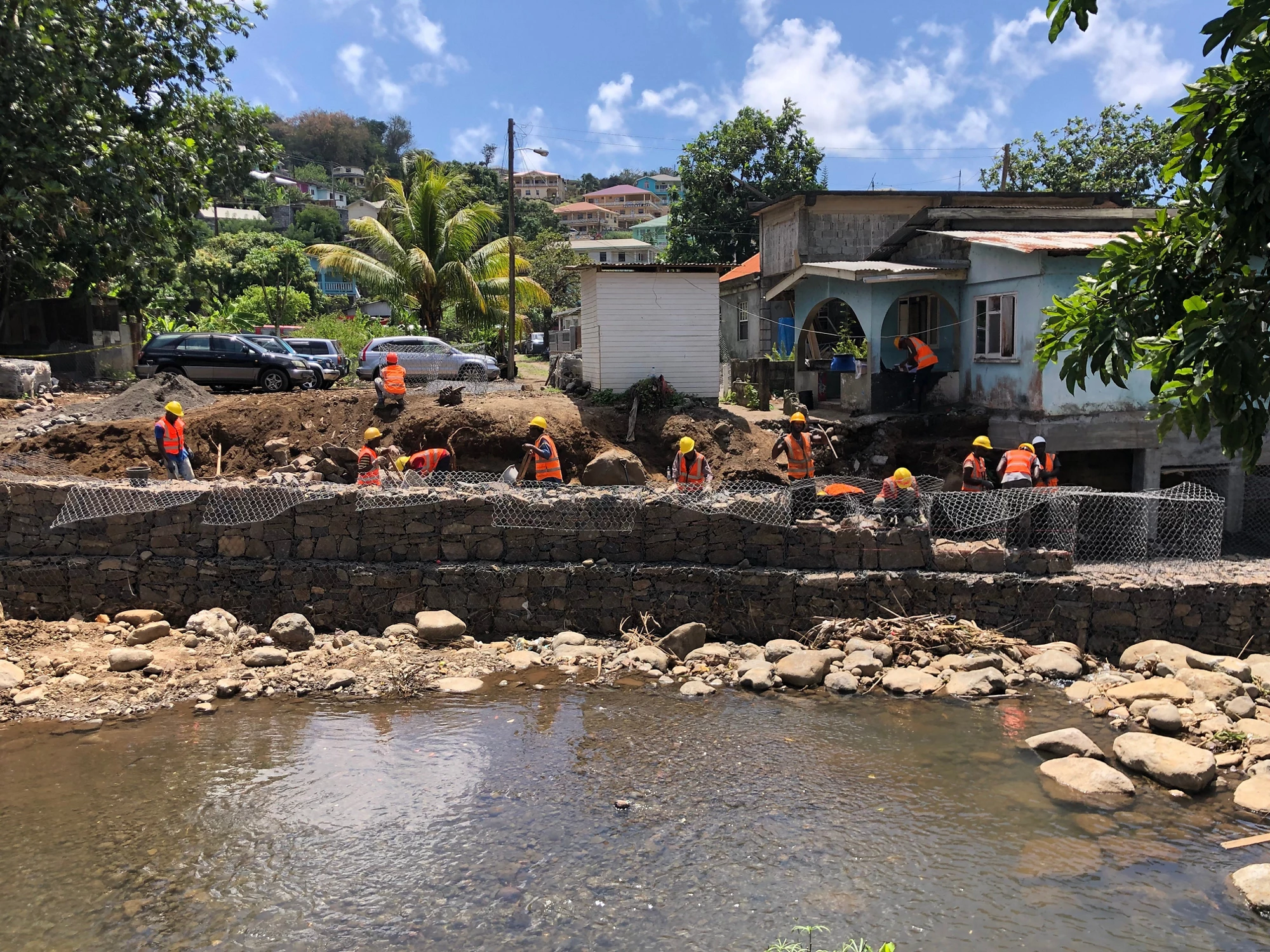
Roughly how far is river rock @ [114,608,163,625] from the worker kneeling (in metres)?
8.51

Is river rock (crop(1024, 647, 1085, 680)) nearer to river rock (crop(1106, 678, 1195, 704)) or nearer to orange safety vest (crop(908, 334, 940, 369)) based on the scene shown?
river rock (crop(1106, 678, 1195, 704))

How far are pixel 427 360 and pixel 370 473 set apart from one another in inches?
454

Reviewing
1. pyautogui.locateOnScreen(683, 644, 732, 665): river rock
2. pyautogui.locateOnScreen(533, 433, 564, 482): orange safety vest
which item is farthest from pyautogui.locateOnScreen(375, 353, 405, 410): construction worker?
pyautogui.locateOnScreen(683, 644, 732, 665): river rock

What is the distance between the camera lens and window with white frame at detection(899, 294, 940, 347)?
18312 mm

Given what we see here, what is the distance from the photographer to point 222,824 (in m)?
7.06

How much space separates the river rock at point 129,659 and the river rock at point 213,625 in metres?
0.68

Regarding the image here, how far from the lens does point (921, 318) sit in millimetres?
19125

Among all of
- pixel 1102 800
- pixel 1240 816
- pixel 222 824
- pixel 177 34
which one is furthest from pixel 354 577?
pixel 177 34

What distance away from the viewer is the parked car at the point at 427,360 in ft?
74.9

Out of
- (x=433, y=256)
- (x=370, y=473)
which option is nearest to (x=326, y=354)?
(x=433, y=256)

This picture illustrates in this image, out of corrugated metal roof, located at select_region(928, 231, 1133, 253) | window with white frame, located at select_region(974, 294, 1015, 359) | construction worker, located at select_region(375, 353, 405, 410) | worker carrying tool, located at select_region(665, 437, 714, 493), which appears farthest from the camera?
construction worker, located at select_region(375, 353, 405, 410)

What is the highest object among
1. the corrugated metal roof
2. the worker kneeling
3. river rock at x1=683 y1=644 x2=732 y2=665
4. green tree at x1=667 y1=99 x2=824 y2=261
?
green tree at x1=667 y1=99 x2=824 y2=261

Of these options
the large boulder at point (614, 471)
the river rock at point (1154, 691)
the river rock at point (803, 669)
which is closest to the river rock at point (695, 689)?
the river rock at point (803, 669)

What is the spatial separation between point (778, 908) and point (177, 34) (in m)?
21.5
